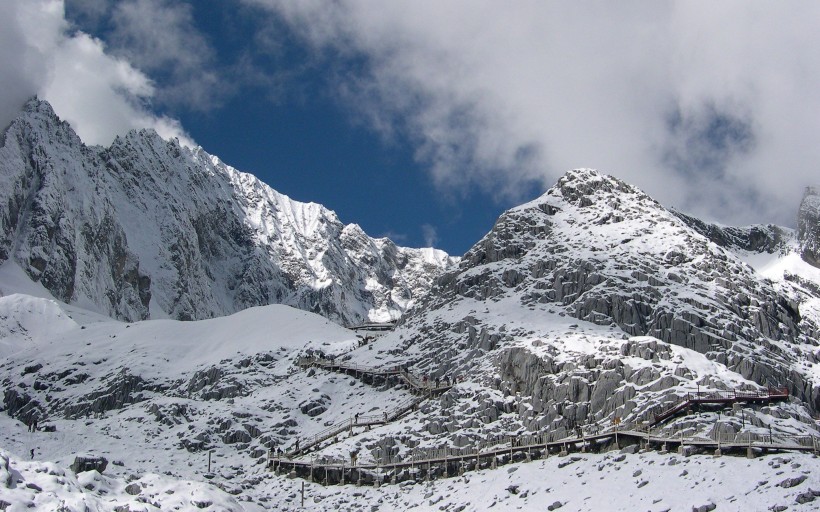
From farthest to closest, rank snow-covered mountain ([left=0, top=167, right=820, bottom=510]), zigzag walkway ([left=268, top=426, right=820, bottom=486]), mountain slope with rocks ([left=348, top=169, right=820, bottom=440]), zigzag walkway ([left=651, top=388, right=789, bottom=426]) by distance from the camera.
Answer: mountain slope with rocks ([left=348, top=169, right=820, bottom=440]), zigzag walkway ([left=651, top=388, right=789, bottom=426]), zigzag walkway ([left=268, top=426, right=820, bottom=486]), snow-covered mountain ([left=0, top=167, right=820, bottom=510])

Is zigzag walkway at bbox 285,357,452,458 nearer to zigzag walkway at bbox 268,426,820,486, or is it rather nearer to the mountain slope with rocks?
the mountain slope with rocks

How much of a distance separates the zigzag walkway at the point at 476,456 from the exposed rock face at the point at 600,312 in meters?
9.81

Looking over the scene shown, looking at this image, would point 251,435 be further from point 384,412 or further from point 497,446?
point 497,446

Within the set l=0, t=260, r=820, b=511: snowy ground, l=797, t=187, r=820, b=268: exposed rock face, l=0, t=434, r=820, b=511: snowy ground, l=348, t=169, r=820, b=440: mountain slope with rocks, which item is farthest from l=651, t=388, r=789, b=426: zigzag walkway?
l=797, t=187, r=820, b=268: exposed rock face

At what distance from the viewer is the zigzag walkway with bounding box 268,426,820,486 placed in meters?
64.2

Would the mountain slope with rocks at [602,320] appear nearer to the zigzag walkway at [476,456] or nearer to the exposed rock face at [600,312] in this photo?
the exposed rock face at [600,312]

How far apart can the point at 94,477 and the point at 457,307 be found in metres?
71.4

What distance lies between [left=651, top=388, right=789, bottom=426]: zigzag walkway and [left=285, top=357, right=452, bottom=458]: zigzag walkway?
24297mm

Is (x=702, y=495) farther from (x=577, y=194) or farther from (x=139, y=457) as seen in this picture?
(x=577, y=194)

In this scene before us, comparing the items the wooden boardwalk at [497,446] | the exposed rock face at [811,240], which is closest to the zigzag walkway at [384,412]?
the wooden boardwalk at [497,446]

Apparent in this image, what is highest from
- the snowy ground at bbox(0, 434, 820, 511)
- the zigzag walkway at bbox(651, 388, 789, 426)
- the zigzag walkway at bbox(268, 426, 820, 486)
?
the zigzag walkway at bbox(651, 388, 789, 426)

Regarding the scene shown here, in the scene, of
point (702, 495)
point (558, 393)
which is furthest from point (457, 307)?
point (702, 495)

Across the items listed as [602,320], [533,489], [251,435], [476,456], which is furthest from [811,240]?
[533,489]

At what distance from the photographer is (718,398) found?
79.0 metres
